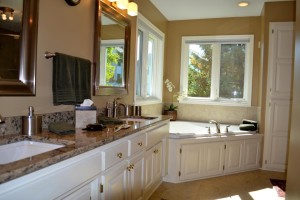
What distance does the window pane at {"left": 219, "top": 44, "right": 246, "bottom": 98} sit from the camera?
14.1ft

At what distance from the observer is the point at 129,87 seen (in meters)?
3.01

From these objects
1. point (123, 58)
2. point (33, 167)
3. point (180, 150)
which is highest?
point (123, 58)

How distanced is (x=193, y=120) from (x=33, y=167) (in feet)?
12.3

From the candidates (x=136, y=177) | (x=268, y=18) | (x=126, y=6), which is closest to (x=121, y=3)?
(x=126, y=6)

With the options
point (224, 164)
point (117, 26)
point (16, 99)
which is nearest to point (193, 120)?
point (224, 164)

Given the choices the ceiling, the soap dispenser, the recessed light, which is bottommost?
the soap dispenser

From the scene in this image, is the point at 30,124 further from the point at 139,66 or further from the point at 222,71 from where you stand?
the point at 222,71

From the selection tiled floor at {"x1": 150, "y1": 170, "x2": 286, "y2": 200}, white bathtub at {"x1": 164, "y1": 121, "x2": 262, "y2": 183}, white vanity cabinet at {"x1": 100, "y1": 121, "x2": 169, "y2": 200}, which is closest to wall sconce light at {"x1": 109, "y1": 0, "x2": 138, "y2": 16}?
white vanity cabinet at {"x1": 100, "y1": 121, "x2": 169, "y2": 200}

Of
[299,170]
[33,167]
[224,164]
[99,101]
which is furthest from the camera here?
[224,164]

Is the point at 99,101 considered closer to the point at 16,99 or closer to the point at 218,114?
the point at 16,99

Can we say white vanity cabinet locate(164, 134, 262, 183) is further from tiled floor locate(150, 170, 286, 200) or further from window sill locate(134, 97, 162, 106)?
window sill locate(134, 97, 162, 106)

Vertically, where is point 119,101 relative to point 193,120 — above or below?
above

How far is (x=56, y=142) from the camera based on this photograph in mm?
1380

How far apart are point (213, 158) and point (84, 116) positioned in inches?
83.2
